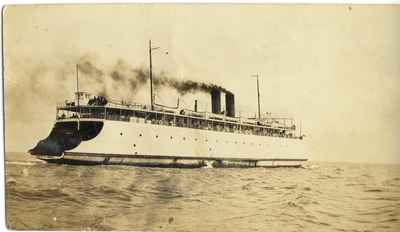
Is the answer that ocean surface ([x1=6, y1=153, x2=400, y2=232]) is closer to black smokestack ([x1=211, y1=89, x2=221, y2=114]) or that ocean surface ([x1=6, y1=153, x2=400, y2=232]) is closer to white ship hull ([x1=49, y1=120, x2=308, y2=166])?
white ship hull ([x1=49, y1=120, x2=308, y2=166])

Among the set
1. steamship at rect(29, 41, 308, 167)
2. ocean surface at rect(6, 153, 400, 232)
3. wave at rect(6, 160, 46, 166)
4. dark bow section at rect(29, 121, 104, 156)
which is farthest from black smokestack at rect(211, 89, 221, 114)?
wave at rect(6, 160, 46, 166)

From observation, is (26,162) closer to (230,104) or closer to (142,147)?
(142,147)

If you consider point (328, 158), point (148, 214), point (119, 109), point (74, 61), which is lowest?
point (148, 214)

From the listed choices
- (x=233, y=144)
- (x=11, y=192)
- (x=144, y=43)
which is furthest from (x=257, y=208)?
(x=11, y=192)

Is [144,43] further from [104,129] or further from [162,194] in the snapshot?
[162,194]

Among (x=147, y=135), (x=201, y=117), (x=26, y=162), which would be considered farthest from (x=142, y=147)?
(x=26, y=162)

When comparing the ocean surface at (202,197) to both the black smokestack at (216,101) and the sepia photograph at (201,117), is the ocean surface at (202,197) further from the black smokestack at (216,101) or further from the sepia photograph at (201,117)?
the black smokestack at (216,101)

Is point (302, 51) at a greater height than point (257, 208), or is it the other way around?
point (302, 51)
